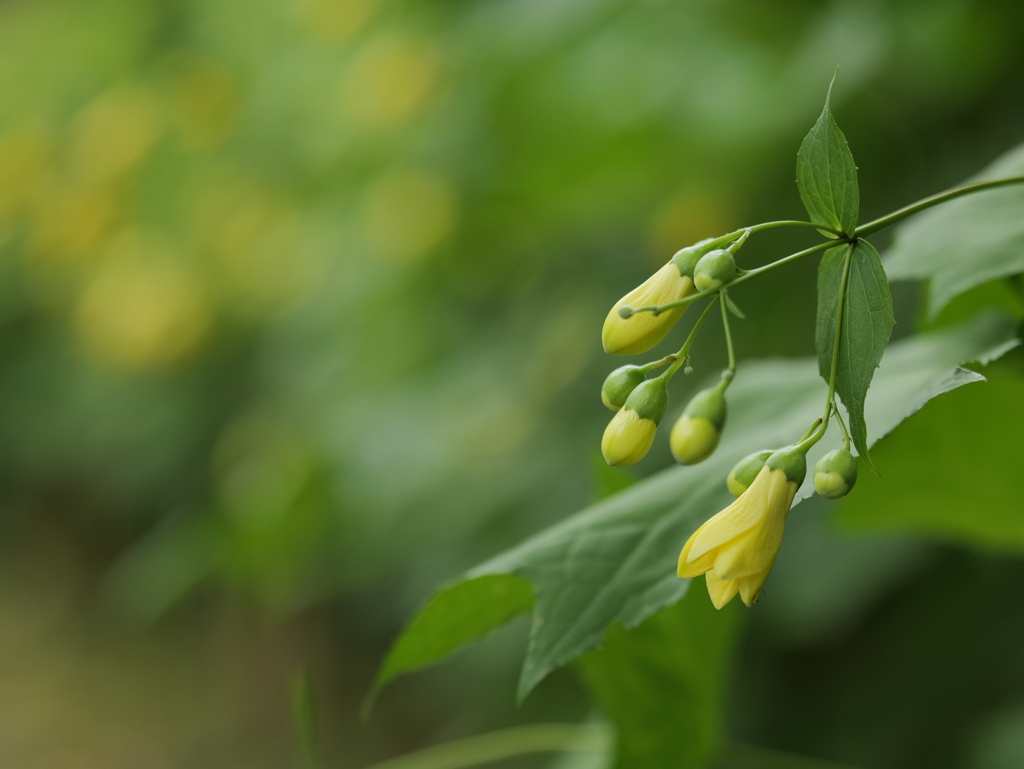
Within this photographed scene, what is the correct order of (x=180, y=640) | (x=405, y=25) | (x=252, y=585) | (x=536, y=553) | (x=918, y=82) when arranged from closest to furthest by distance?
(x=536, y=553), (x=918, y=82), (x=252, y=585), (x=405, y=25), (x=180, y=640)

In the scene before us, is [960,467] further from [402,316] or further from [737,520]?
[402,316]

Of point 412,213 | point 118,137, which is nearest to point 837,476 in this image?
point 412,213

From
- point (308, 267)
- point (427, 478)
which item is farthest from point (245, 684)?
point (427, 478)

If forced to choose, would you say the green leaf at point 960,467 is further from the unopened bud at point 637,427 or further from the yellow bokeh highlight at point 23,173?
the yellow bokeh highlight at point 23,173

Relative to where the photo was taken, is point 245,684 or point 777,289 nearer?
point 777,289

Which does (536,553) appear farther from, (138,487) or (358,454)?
(138,487)

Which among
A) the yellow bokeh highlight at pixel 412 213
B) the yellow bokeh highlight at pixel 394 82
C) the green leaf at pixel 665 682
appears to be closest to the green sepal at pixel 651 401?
the green leaf at pixel 665 682
